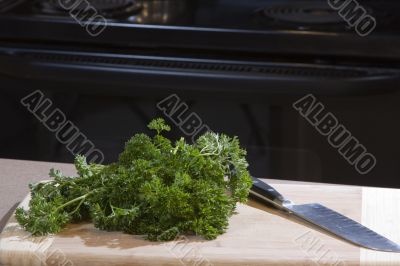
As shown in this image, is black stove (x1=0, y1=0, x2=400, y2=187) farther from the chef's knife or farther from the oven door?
the chef's knife

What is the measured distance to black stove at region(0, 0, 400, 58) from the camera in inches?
91.9

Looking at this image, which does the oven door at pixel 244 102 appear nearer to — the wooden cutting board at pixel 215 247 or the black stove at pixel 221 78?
the black stove at pixel 221 78

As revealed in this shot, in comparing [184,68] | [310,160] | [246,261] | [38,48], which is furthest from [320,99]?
[246,261]

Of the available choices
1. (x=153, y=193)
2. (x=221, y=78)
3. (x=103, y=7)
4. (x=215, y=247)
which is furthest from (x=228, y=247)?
(x=103, y=7)

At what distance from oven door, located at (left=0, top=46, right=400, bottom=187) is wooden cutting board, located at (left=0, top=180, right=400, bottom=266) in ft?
3.47

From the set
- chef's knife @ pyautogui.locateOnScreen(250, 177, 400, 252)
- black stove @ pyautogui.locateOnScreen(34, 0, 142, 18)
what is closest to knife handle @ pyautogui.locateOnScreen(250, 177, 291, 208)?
chef's knife @ pyautogui.locateOnScreen(250, 177, 400, 252)

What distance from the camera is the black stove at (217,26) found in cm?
233

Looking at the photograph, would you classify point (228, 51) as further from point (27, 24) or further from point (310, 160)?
point (27, 24)

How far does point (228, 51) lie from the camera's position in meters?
2.39

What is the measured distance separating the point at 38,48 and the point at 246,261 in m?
1.47

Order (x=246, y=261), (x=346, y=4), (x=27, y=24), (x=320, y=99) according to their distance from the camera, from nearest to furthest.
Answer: (x=246, y=261) → (x=320, y=99) → (x=27, y=24) → (x=346, y=4)

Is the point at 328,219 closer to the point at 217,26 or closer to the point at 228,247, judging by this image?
the point at 228,247

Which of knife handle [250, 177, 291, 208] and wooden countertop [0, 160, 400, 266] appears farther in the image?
knife handle [250, 177, 291, 208]

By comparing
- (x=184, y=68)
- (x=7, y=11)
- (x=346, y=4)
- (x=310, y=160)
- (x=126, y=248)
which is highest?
(x=346, y=4)
